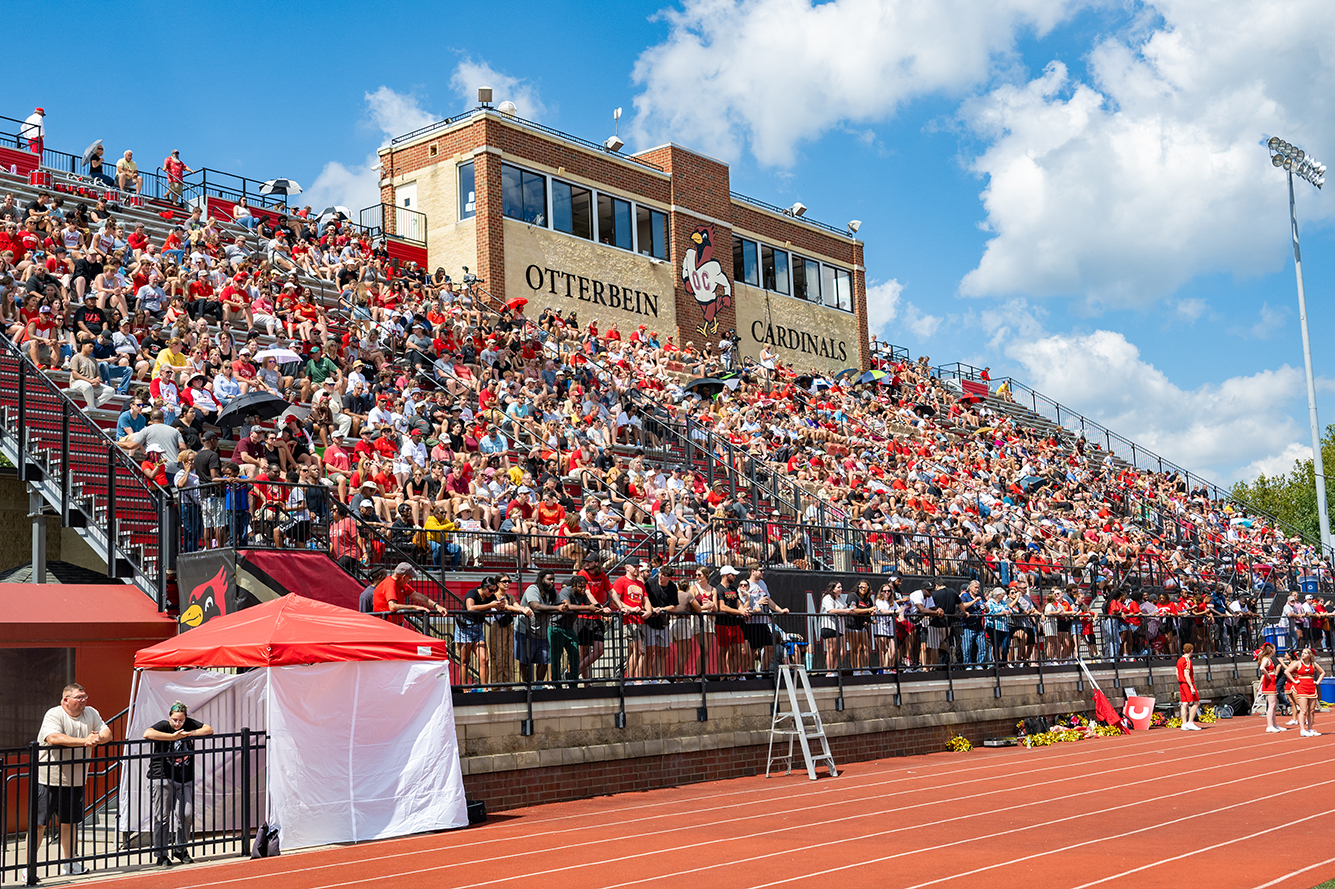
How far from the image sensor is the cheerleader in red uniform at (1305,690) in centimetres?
2136

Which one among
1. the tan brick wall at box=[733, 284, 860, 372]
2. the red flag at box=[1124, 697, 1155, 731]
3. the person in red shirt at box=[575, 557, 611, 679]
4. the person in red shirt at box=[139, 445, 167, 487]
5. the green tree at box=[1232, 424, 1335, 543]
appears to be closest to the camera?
the person in red shirt at box=[139, 445, 167, 487]

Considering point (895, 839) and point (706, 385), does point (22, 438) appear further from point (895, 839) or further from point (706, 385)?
point (706, 385)

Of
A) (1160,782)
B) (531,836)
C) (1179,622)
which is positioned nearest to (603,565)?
(531,836)

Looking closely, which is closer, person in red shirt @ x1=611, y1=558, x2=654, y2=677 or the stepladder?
person in red shirt @ x1=611, y1=558, x2=654, y2=677

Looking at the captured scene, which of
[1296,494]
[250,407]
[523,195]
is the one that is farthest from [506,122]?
[1296,494]

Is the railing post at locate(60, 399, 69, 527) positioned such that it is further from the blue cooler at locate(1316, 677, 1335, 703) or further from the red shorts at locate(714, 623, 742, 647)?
the blue cooler at locate(1316, 677, 1335, 703)

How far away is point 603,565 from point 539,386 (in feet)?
31.7

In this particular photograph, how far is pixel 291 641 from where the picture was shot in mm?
12023

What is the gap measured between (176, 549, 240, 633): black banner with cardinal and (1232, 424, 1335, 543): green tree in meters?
63.9

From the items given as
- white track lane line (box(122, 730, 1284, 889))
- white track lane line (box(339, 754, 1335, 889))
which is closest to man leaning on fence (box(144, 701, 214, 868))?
white track lane line (box(122, 730, 1284, 889))

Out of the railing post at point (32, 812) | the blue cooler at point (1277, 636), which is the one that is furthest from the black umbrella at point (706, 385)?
the railing post at point (32, 812)

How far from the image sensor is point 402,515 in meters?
17.0

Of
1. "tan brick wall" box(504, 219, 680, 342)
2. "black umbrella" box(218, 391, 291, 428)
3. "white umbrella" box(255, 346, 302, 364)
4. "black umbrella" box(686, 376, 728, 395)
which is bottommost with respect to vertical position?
"black umbrella" box(218, 391, 291, 428)

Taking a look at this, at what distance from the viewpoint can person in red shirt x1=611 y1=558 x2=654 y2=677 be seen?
16.2 metres
